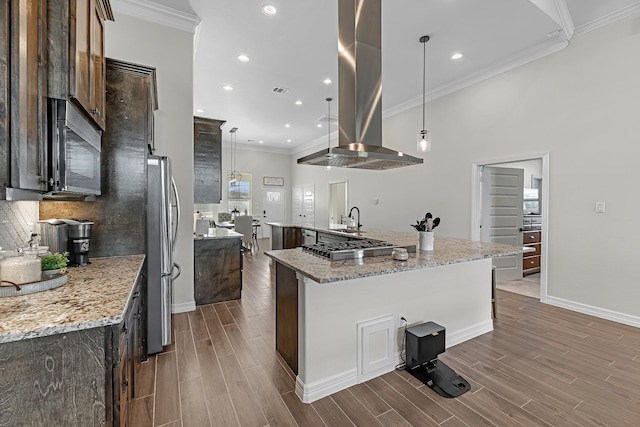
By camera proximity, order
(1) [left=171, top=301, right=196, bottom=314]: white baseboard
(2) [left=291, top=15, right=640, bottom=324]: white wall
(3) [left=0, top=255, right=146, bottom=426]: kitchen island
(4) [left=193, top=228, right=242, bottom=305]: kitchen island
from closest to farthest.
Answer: (3) [left=0, top=255, right=146, bottom=426]: kitchen island, (2) [left=291, top=15, right=640, bottom=324]: white wall, (1) [left=171, top=301, right=196, bottom=314]: white baseboard, (4) [left=193, top=228, right=242, bottom=305]: kitchen island

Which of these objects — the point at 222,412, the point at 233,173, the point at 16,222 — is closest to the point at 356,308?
the point at 222,412

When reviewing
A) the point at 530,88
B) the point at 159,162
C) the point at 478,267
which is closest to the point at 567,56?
the point at 530,88

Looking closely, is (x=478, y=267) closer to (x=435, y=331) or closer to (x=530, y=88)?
(x=435, y=331)

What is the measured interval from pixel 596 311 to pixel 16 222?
5.42 meters

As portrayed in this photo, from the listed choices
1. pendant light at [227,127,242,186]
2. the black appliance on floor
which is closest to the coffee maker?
the black appliance on floor

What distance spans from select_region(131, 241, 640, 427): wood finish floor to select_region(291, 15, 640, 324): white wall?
60 centimetres

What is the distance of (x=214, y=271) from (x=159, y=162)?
1825 millimetres

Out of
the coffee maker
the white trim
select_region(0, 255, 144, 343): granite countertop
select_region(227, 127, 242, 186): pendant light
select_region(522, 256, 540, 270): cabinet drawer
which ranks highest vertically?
the white trim

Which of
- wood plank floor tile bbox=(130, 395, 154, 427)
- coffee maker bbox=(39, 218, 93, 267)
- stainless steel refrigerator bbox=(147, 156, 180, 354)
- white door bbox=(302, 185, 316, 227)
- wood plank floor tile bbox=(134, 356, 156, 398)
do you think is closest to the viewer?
wood plank floor tile bbox=(130, 395, 154, 427)

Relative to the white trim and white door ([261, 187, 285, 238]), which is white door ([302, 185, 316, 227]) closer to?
white door ([261, 187, 285, 238])

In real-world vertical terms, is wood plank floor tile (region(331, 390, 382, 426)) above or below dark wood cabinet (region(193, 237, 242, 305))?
below

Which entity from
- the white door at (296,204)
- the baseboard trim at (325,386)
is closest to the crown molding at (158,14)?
the baseboard trim at (325,386)

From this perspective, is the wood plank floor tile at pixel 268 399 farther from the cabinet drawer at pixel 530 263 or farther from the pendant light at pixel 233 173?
the pendant light at pixel 233 173

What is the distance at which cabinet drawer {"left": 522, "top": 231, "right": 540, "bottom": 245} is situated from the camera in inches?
203
